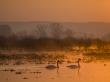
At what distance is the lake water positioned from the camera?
1.94 metres

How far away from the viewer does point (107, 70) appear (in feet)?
6.56

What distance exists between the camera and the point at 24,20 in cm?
200

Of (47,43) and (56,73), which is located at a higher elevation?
(47,43)

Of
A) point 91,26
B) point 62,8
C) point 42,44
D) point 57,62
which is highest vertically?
point 62,8

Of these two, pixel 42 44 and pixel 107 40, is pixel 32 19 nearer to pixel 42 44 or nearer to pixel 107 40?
pixel 42 44

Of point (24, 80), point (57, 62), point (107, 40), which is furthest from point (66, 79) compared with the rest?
point (107, 40)

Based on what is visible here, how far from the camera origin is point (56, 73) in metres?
1.96

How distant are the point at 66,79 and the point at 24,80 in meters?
0.31

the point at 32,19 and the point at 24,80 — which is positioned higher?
the point at 32,19

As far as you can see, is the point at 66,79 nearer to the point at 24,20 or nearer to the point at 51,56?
the point at 51,56

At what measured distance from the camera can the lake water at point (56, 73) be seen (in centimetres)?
194

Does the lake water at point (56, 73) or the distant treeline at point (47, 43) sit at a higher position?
the distant treeline at point (47, 43)

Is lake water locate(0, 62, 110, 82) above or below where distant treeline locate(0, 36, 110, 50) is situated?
below

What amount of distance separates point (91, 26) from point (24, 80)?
637mm
